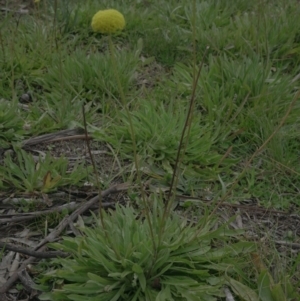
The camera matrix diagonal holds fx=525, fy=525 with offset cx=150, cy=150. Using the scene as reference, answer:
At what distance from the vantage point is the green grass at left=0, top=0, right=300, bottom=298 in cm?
237

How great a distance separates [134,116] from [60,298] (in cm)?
112

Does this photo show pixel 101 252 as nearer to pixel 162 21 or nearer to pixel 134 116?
pixel 134 116

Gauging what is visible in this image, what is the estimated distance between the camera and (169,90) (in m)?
2.90

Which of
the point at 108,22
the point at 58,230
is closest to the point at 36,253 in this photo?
the point at 58,230

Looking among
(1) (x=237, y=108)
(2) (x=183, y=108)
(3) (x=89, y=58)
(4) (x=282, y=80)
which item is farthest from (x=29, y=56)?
(4) (x=282, y=80)

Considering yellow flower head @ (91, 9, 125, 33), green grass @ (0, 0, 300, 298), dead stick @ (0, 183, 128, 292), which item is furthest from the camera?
green grass @ (0, 0, 300, 298)

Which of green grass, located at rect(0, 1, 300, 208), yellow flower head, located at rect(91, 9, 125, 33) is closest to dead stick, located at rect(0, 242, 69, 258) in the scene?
green grass, located at rect(0, 1, 300, 208)

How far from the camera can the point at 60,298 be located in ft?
5.65

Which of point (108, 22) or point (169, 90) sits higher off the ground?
point (108, 22)

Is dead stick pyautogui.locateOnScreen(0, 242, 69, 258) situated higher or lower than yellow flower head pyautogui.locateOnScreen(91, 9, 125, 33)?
lower

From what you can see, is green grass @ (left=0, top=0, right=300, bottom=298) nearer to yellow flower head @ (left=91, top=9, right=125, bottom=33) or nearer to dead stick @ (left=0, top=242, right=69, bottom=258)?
dead stick @ (left=0, top=242, right=69, bottom=258)

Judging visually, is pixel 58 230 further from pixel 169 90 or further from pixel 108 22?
pixel 169 90

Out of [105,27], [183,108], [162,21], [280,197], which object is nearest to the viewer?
[105,27]

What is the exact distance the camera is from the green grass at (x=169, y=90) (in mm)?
2367
